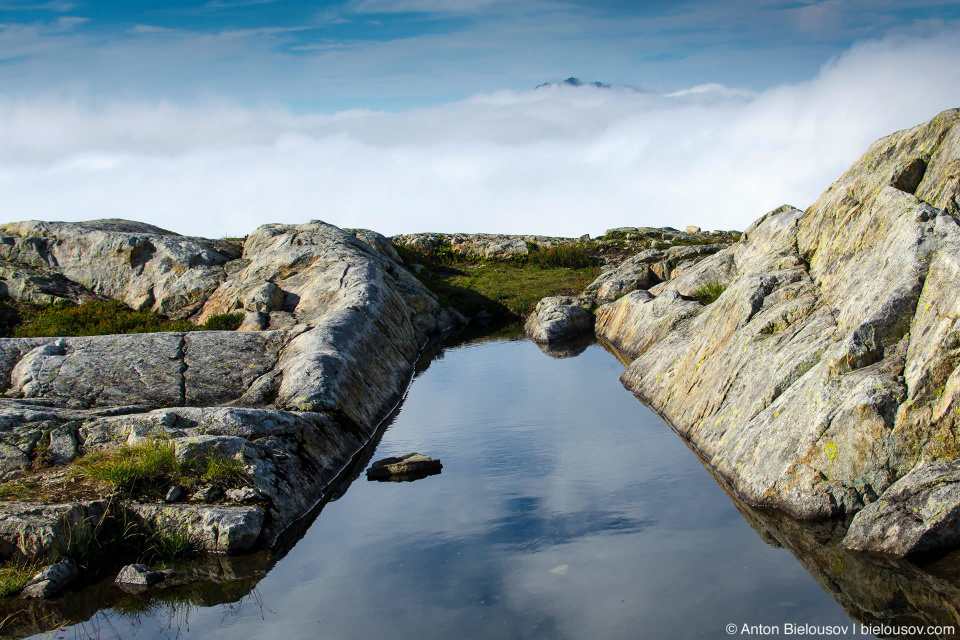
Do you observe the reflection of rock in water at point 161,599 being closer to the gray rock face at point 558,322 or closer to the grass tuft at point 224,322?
the grass tuft at point 224,322

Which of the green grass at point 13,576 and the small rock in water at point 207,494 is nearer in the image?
the green grass at point 13,576

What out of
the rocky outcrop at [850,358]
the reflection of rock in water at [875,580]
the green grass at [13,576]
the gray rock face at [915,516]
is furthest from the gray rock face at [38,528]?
the gray rock face at [915,516]

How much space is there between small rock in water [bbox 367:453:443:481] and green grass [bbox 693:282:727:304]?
1965cm

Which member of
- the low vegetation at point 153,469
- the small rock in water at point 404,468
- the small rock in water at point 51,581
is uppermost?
the low vegetation at point 153,469

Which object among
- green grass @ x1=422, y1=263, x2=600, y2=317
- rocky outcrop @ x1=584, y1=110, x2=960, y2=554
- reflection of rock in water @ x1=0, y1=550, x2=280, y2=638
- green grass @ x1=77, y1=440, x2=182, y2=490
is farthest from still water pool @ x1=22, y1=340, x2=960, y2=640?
green grass @ x1=422, y1=263, x2=600, y2=317

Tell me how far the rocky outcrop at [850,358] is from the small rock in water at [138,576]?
1289cm

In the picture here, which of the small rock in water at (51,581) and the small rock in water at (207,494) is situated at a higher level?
the small rock in water at (207,494)

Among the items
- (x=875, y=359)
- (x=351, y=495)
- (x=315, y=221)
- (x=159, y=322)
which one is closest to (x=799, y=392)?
(x=875, y=359)

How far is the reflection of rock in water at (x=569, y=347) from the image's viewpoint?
120ft

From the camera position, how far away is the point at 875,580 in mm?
11273

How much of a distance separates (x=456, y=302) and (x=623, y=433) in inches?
1275

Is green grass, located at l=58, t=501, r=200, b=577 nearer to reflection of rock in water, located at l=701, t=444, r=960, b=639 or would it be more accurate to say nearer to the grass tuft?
reflection of rock in water, located at l=701, t=444, r=960, b=639

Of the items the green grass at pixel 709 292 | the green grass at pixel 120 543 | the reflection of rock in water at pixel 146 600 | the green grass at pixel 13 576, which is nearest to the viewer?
the reflection of rock in water at pixel 146 600

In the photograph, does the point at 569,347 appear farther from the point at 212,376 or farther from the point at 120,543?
the point at 120,543
